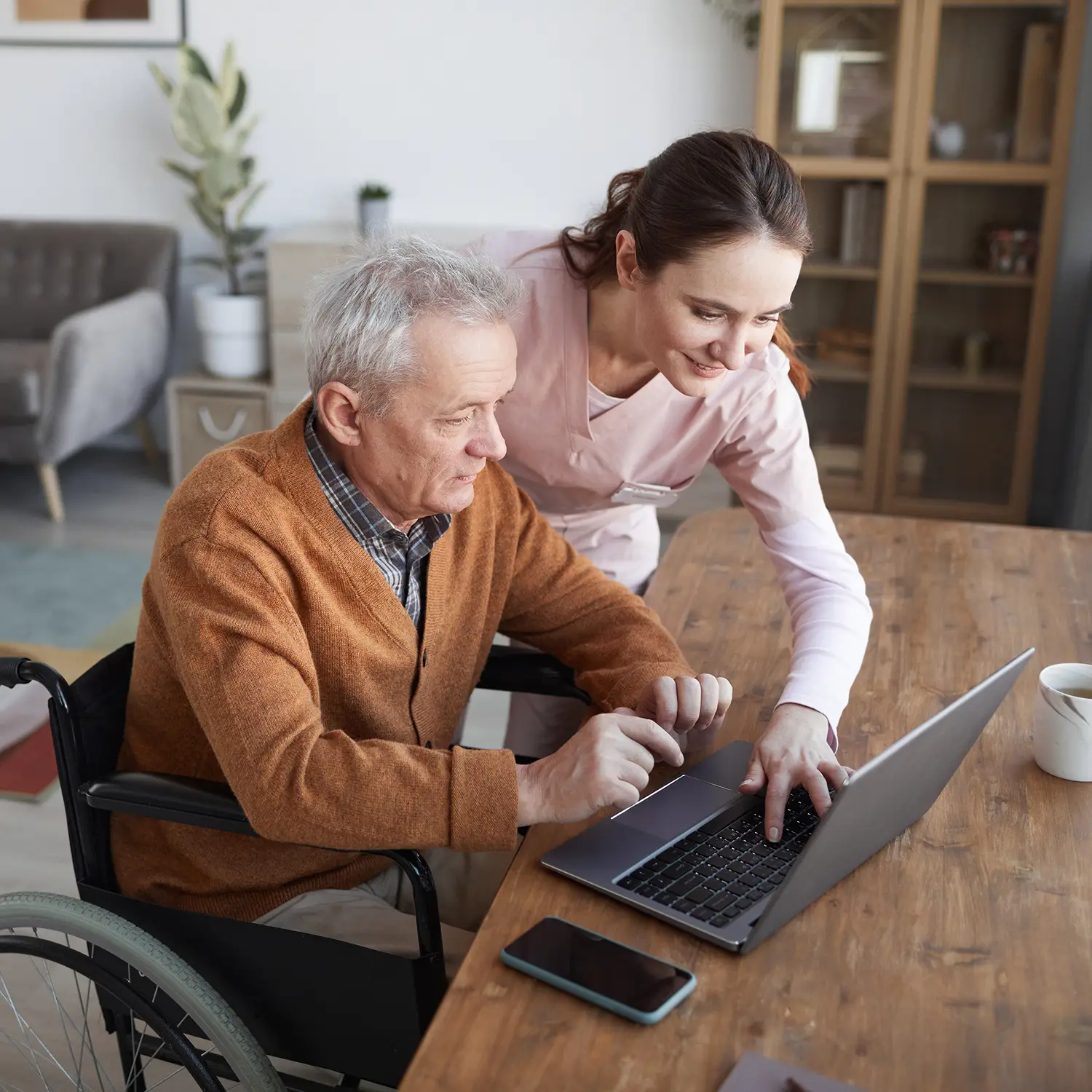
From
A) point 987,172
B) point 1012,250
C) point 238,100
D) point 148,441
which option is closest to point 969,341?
point 1012,250

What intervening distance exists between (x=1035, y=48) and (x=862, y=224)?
0.70m

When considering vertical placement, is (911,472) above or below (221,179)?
below

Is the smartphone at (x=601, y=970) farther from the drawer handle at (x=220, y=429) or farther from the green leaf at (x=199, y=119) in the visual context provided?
the green leaf at (x=199, y=119)

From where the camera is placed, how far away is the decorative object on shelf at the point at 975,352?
404 centimetres

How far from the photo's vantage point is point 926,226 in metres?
3.96

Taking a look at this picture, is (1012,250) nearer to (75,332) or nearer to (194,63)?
(194,63)

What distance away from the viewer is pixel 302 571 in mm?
1224

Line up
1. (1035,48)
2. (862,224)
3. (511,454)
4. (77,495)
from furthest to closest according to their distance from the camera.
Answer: (77,495) < (862,224) < (1035,48) < (511,454)

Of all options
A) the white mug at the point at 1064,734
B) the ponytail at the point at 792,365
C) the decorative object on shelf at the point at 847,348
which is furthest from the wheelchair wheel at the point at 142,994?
the decorative object on shelf at the point at 847,348

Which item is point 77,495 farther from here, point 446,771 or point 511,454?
point 446,771

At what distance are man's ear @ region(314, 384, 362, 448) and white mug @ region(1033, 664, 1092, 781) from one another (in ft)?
2.42

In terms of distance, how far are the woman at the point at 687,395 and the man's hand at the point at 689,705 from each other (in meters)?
0.01

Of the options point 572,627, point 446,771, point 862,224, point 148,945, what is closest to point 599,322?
point 572,627

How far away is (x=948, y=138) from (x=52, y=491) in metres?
3.12
